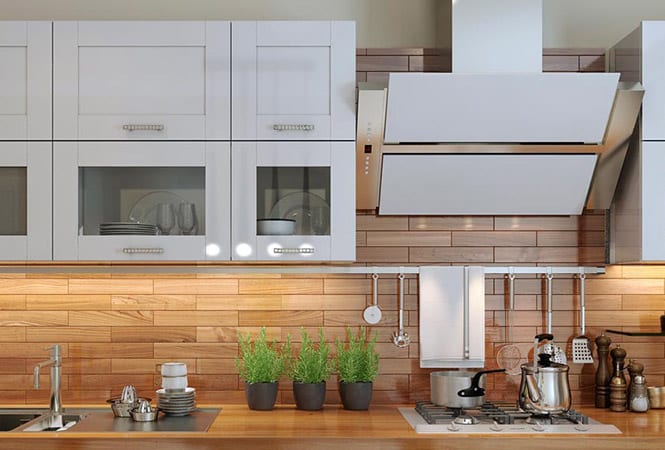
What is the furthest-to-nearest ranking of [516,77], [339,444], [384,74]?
[384,74], [516,77], [339,444]

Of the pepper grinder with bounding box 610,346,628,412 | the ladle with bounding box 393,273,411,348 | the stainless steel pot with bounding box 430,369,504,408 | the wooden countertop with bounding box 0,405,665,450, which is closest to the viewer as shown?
the wooden countertop with bounding box 0,405,665,450

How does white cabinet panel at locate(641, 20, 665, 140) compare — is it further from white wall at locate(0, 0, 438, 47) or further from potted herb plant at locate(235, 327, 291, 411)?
potted herb plant at locate(235, 327, 291, 411)

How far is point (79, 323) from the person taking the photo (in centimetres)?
337

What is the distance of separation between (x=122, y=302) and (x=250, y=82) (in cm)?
104

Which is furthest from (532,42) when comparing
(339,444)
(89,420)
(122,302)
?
(89,420)

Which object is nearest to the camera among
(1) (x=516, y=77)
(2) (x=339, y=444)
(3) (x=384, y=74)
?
(2) (x=339, y=444)

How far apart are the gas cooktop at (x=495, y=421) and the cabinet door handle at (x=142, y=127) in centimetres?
136

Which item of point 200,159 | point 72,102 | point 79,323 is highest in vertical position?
point 72,102

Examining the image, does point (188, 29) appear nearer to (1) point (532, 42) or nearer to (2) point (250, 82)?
(2) point (250, 82)

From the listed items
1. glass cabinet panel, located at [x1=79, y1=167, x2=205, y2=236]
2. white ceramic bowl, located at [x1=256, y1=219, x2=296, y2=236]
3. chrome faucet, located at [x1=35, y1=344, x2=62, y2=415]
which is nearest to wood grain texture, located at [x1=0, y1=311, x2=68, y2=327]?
chrome faucet, located at [x1=35, y1=344, x2=62, y2=415]

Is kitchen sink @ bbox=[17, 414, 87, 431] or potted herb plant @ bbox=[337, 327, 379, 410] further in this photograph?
potted herb plant @ bbox=[337, 327, 379, 410]

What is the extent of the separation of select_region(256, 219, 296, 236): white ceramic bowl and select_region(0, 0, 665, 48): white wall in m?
0.89

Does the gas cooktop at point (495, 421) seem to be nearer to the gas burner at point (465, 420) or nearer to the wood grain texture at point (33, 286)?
the gas burner at point (465, 420)

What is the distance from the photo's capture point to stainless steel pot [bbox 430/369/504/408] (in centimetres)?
308
